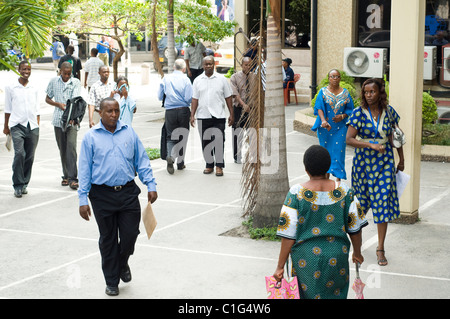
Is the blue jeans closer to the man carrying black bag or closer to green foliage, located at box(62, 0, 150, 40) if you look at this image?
the man carrying black bag

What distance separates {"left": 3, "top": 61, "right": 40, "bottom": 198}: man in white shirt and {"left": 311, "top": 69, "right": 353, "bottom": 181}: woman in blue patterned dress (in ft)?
12.9

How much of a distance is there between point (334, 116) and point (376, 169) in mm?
2848

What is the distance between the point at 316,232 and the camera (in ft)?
16.9

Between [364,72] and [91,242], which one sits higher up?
[364,72]

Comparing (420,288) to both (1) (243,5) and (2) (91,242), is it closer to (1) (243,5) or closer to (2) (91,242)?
(2) (91,242)

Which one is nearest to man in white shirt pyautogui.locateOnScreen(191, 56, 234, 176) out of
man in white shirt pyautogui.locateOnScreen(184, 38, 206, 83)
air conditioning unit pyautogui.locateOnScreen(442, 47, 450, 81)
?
air conditioning unit pyautogui.locateOnScreen(442, 47, 450, 81)

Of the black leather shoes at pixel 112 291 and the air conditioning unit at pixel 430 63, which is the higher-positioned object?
the air conditioning unit at pixel 430 63

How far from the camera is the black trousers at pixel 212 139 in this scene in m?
12.6

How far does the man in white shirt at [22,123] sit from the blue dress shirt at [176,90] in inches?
85.9

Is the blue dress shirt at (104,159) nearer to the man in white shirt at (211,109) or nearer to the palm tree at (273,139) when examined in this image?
the palm tree at (273,139)

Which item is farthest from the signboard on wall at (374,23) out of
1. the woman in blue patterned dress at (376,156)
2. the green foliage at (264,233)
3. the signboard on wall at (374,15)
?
the woman in blue patterned dress at (376,156)

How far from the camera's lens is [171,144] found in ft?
42.3
